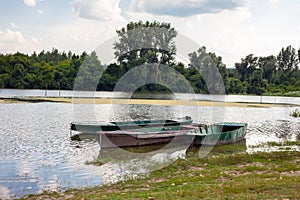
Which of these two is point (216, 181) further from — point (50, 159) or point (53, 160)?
point (50, 159)

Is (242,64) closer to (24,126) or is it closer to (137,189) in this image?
(24,126)

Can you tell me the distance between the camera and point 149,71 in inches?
2398

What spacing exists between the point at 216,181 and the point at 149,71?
168 ft

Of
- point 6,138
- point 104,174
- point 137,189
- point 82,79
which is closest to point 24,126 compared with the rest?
point 6,138

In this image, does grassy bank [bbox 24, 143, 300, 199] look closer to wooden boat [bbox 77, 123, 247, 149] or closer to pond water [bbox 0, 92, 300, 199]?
pond water [bbox 0, 92, 300, 199]

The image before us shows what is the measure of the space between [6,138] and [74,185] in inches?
422

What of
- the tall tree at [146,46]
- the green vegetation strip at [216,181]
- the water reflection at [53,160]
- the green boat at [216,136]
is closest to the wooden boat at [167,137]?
the green boat at [216,136]

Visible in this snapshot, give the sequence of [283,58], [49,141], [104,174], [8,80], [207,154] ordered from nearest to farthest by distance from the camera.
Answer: [104,174] → [207,154] → [49,141] → [8,80] → [283,58]

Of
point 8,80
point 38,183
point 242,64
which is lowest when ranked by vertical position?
point 38,183

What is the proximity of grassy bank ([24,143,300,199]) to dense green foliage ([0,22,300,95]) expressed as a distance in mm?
28449

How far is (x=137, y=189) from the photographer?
398 inches

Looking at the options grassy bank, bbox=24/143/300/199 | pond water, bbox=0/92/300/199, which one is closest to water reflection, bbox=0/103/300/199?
pond water, bbox=0/92/300/199

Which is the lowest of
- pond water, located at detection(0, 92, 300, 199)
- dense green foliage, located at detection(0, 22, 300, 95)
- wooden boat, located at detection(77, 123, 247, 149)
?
pond water, located at detection(0, 92, 300, 199)

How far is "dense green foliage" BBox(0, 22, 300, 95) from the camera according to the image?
52.5 m
